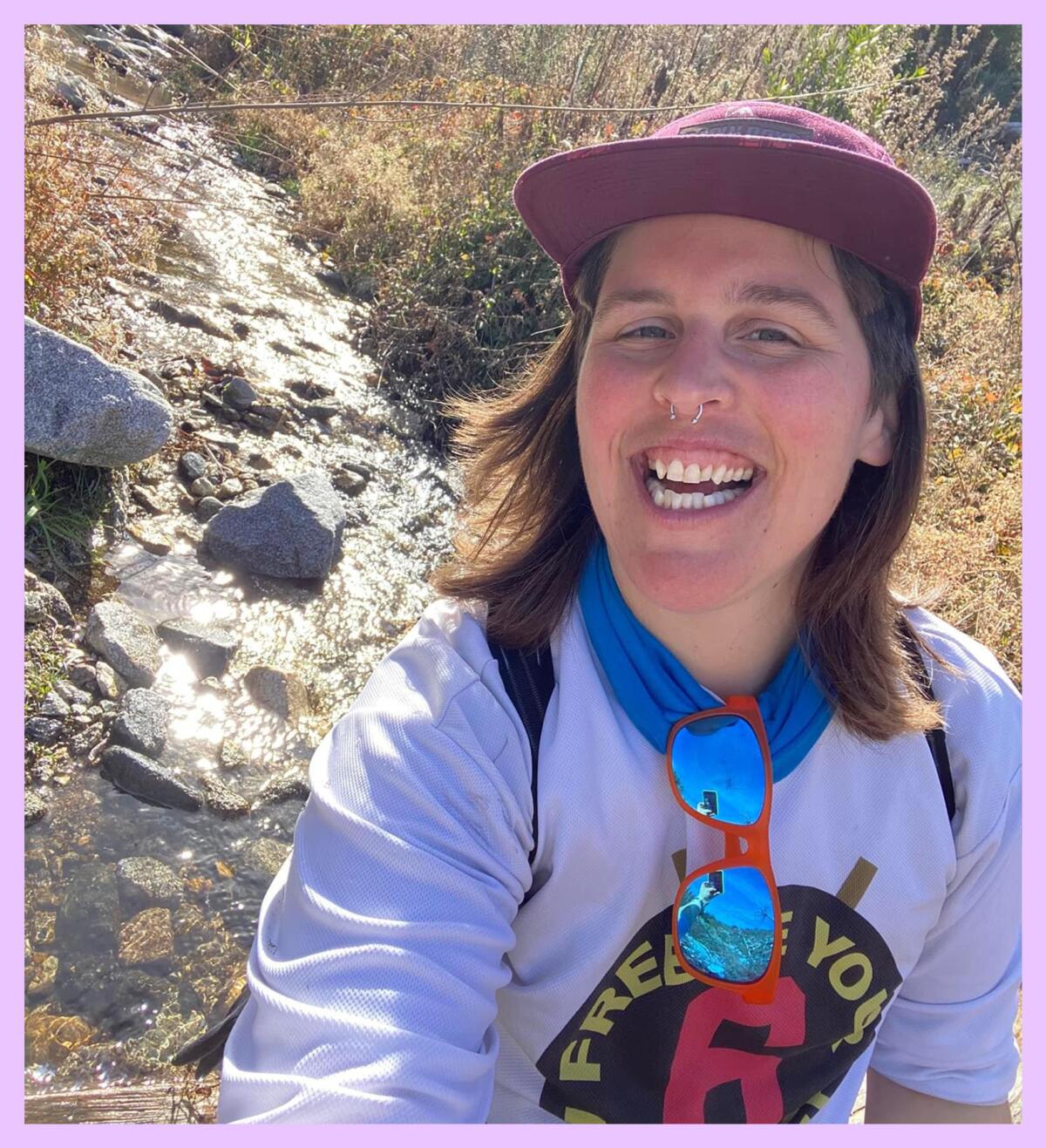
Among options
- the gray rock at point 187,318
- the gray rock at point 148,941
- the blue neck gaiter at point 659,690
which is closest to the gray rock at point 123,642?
the gray rock at point 148,941

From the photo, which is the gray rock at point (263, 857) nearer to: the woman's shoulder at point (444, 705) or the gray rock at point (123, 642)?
the gray rock at point (123, 642)

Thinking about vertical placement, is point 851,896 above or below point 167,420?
above

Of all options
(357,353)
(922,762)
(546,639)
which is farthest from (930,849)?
(357,353)

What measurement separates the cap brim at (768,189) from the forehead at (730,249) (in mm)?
21

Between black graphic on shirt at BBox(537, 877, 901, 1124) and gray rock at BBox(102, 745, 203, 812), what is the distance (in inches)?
90.3

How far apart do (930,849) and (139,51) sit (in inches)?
364

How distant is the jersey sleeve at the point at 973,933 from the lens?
137 centimetres

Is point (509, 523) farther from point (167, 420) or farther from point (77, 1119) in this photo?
point (167, 420)

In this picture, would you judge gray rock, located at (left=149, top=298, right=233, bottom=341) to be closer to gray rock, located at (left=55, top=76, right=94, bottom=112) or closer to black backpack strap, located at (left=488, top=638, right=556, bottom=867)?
gray rock, located at (left=55, top=76, right=94, bottom=112)

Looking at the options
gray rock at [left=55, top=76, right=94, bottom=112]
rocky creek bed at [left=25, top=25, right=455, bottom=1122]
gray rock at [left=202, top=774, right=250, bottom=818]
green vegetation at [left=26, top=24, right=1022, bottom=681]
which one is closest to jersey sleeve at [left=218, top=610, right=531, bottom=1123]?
rocky creek bed at [left=25, top=25, right=455, bottom=1122]

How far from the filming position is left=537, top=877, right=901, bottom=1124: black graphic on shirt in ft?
4.29

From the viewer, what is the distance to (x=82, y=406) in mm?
3699

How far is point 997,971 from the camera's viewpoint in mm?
1470

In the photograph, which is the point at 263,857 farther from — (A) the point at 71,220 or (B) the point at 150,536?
(A) the point at 71,220
